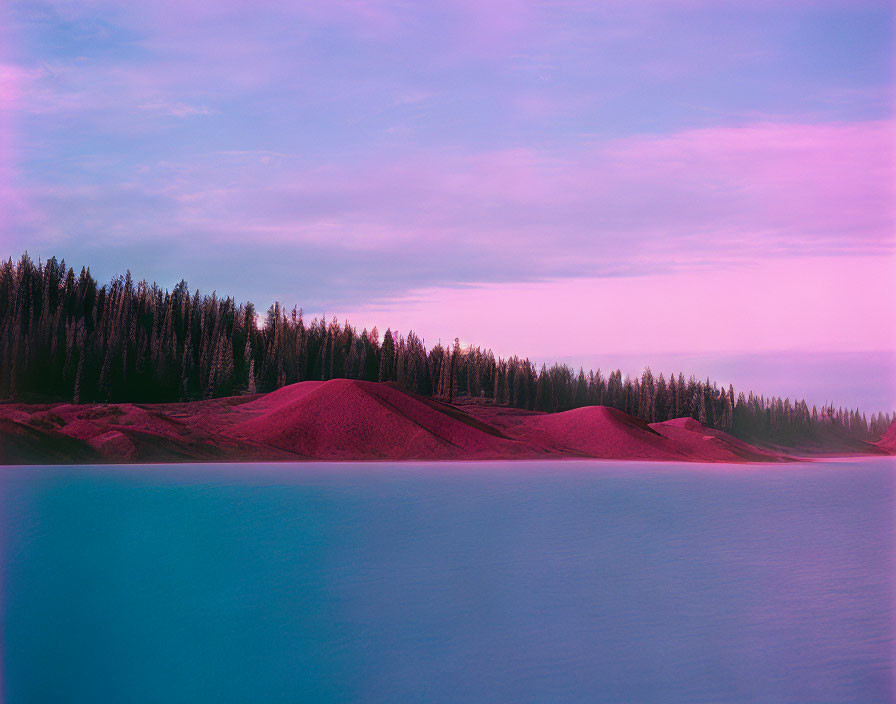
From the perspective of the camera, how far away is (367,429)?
46.5 meters

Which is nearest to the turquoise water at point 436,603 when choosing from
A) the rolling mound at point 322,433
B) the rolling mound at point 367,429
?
the rolling mound at point 322,433

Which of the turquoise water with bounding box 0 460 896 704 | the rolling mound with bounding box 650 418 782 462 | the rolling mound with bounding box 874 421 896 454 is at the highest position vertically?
the turquoise water with bounding box 0 460 896 704

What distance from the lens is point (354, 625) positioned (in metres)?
9.30

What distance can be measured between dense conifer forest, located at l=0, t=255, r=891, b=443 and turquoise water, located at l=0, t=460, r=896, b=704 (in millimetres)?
48446

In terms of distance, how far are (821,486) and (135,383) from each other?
2298 inches

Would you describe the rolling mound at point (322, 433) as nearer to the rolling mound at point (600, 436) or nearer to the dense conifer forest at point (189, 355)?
the rolling mound at point (600, 436)

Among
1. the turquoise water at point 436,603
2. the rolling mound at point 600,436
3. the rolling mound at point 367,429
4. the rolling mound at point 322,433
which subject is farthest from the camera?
the rolling mound at point 600,436

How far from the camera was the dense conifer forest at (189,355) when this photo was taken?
63.4 meters

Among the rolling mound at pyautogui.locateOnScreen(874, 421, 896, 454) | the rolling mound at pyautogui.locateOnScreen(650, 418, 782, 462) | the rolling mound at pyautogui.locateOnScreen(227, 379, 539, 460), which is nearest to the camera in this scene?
the rolling mound at pyautogui.locateOnScreen(227, 379, 539, 460)

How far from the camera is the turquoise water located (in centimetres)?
765

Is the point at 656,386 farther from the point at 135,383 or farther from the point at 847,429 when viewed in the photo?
the point at 135,383

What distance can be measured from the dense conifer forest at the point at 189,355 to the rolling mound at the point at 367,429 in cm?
2046

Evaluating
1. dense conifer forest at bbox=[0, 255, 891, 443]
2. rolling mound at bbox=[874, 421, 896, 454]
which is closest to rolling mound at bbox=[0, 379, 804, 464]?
dense conifer forest at bbox=[0, 255, 891, 443]

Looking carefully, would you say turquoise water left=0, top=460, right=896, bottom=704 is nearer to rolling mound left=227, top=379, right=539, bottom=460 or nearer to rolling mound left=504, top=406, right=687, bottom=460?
rolling mound left=227, top=379, right=539, bottom=460
